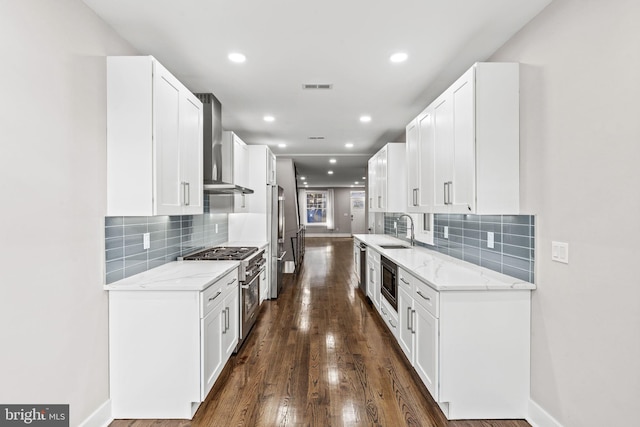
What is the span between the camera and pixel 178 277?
90.7 inches

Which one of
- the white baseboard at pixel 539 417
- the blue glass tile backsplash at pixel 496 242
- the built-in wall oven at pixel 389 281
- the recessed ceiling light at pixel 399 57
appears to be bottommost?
the white baseboard at pixel 539 417

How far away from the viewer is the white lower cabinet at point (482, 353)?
2041 millimetres

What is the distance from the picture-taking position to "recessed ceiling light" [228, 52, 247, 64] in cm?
247

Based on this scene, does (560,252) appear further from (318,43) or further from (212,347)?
(212,347)

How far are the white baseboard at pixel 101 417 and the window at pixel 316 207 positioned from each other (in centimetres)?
1344

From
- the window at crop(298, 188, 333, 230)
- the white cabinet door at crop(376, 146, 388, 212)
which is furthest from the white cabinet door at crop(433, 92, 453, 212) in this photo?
the window at crop(298, 188, 333, 230)

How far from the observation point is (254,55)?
249 centimetres

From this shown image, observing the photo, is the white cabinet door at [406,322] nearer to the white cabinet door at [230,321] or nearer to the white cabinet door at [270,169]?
the white cabinet door at [230,321]

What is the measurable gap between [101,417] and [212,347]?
0.75m

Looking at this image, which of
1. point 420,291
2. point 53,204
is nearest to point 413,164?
point 420,291

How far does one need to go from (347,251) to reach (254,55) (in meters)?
8.31

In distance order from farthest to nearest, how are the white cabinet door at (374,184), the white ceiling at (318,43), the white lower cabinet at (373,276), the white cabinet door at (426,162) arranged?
the white cabinet door at (374,184) → the white lower cabinet at (373,276) → the white cabinet door at (426,162) → the white ceiling at (318,43)

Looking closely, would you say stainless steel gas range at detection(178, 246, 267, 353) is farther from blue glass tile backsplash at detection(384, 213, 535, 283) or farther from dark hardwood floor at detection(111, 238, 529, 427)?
blue glass tile backsplash at detection(384, 213, 535, 283)

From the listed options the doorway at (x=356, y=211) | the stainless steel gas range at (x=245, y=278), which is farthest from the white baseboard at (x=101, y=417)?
the doorway at (x=356, y=211)
